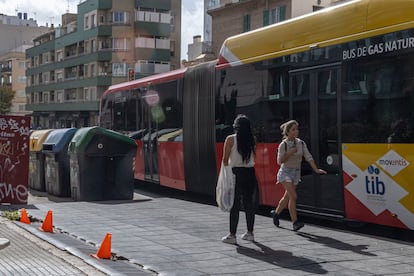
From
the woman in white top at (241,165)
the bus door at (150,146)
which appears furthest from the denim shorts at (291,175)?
the bus door at (150,146)

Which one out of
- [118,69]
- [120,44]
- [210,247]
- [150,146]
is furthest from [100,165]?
[120,44]

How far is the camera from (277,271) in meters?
6.34

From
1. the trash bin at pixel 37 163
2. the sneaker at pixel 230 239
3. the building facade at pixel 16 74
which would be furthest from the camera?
the building facade at pixel 16 74

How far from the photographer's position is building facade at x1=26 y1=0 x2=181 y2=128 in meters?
64.3

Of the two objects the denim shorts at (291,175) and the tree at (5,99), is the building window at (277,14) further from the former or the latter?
the tree at (5,99)

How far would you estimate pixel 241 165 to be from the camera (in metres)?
7.94

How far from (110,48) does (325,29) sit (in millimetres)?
57415

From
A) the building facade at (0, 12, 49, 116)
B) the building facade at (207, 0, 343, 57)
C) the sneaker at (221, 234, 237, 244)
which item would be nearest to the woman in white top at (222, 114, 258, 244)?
the sneaker at (221, 234, 237, 244)

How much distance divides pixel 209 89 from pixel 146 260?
6141mm

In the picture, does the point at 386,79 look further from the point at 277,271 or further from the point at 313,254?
the point at 277,271

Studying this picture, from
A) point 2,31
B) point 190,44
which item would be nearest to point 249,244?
point 190,44

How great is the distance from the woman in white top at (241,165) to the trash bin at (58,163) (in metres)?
7.59

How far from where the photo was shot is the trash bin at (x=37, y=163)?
15.9m

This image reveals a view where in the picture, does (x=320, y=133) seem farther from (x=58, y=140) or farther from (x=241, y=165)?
(x=58, y=140)
